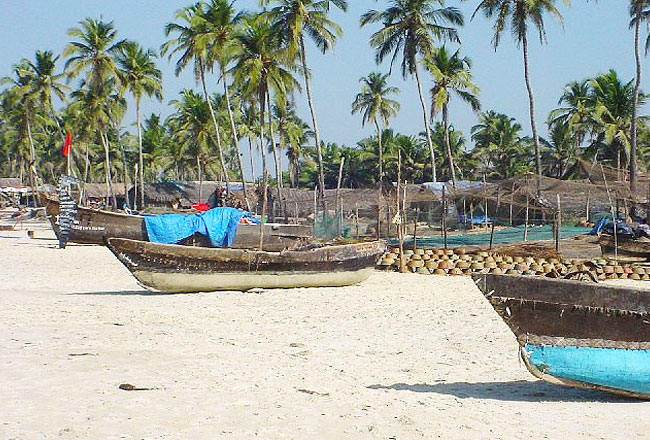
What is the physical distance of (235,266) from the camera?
14.6 metres

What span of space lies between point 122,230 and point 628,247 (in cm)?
1481

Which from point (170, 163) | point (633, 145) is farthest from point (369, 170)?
point (633, 145)

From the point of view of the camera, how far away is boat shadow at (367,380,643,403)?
7090 mm

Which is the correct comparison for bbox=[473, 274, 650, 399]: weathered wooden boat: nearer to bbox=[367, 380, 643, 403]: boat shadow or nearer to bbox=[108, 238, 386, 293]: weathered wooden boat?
bbox=[367, 380, 643, 403]: boat shadow

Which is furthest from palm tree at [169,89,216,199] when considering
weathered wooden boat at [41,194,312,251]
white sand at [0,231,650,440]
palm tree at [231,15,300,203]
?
white sand at [0,231,650,440]

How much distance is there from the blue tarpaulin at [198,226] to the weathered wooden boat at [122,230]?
4.63 feet

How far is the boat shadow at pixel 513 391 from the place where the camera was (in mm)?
7090

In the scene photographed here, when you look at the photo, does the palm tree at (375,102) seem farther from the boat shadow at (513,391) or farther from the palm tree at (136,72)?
the boat shadow at (513,391)

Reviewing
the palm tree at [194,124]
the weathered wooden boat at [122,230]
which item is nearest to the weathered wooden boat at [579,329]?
the weathered wooden boat at [122,230]

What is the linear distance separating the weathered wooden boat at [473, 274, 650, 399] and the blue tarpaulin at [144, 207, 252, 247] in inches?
617

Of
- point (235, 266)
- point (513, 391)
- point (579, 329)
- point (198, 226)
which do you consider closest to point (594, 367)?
point (579, 329)

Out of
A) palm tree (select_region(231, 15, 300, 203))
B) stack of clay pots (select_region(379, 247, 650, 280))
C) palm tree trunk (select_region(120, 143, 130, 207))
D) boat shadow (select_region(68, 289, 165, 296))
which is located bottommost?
boat shadow (select_region(68, 289, 165, 296))

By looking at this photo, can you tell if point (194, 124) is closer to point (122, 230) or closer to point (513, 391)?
point (122, 230)

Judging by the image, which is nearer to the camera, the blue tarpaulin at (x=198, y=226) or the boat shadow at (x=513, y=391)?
the boat shadow at (x=513, y=391)
